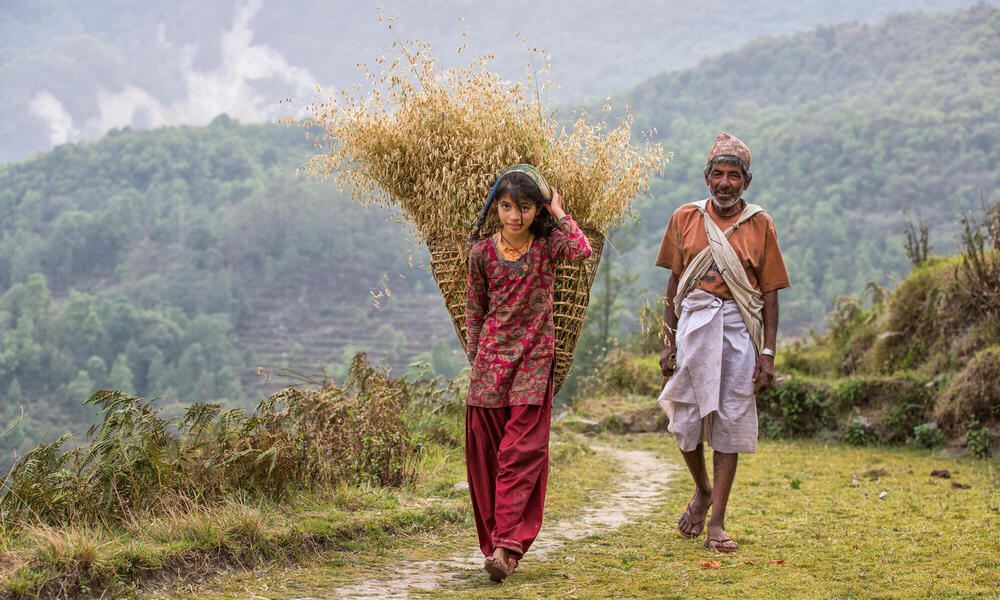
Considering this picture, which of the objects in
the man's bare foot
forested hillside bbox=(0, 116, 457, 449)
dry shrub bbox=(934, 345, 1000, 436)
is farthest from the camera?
forested hillside bbox=(0, 116, 457, 449)

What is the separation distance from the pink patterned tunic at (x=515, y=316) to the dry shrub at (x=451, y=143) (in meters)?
0.43

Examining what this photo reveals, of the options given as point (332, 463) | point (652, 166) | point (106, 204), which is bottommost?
point (332, 463)

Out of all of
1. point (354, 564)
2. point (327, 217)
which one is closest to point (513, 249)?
point (354, 564)

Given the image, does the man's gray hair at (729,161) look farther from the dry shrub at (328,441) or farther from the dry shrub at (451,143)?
the dry shrub at (328,441)

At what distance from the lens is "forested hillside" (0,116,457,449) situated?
62625 mm

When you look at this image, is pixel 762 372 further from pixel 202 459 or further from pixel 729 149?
pixel 202 459

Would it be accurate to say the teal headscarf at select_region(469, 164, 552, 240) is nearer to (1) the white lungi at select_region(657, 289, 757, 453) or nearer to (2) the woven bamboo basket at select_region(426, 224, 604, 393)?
(2) the woven bamboo basket at select_region(426, 224, 604, 393)

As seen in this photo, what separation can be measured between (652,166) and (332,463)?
2.42m

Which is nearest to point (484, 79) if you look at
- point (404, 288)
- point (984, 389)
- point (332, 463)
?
point (332, 463)

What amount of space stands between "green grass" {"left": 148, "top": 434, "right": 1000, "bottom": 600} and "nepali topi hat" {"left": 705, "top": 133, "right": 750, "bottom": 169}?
202 centimetres

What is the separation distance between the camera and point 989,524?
4797mm

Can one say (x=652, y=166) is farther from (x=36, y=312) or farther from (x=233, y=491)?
(x=36, y=312)

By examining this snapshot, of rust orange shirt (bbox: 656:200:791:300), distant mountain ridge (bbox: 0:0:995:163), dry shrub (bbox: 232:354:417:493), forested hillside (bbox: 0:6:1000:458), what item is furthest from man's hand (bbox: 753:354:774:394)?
distant mountain ridge (bbox: 0:0:995:163)

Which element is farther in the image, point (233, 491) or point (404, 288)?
point (404, 288)
